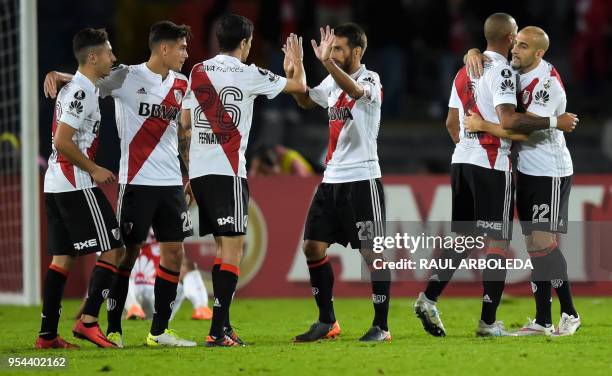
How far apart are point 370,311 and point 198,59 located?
6.81 m

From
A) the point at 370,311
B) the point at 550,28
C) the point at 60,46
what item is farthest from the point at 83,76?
the point at 550,28

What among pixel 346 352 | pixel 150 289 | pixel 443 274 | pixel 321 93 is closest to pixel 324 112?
pixel 150 289

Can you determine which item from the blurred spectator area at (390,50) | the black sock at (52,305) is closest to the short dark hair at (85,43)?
the black sock at (52,305)

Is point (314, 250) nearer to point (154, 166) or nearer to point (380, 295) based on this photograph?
point (380, 295)

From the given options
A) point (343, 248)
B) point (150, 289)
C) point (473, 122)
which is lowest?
point (150, 289)

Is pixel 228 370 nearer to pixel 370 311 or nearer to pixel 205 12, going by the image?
pixel 370 311

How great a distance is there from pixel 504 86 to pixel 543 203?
92 cm

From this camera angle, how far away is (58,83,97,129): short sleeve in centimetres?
824

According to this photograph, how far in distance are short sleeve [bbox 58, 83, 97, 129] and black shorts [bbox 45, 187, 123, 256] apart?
48 centimetres

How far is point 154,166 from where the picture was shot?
849cm

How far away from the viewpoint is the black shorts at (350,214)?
28.9 feet

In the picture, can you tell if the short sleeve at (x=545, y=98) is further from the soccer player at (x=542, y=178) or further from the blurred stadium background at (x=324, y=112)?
the blurred stadium background at (x=324, y=112)

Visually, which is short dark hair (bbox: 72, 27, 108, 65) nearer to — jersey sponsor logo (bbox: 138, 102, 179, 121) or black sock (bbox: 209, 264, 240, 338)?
jersey sponsor logo (bbox: 138, 102, 179, 121)

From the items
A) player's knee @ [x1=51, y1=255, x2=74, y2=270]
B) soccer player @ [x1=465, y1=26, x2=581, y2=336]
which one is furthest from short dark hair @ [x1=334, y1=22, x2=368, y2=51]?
player's knee @ [x1=51, y1=255, x2=74, y2=270]
